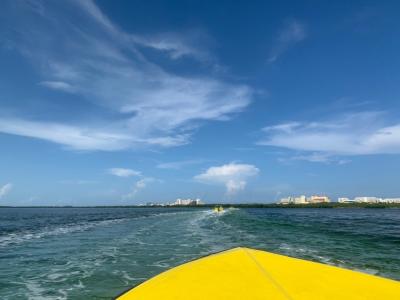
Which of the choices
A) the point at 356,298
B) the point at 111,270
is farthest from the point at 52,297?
the point at 356,298

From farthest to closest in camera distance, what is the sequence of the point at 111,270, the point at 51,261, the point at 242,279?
the point at 51,261 < the point at 111,270 < the point at 242,279

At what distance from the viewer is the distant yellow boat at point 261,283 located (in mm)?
4504

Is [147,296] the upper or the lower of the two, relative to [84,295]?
upper

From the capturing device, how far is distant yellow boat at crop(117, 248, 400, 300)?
450cm

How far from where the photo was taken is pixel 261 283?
4.80m

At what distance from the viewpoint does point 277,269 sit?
17.8 feet

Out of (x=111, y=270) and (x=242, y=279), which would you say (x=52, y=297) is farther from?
(x=242, y=279)

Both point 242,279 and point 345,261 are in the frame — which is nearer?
point 242,279

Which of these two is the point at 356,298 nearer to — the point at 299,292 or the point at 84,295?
the point at 299,292

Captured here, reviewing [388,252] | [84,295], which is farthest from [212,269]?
[388,252]

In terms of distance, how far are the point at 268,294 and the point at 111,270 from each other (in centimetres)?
1013

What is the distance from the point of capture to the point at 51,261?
611 inches

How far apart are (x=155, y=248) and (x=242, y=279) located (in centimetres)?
1510

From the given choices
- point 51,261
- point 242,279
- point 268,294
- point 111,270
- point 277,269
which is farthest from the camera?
point 51,261
